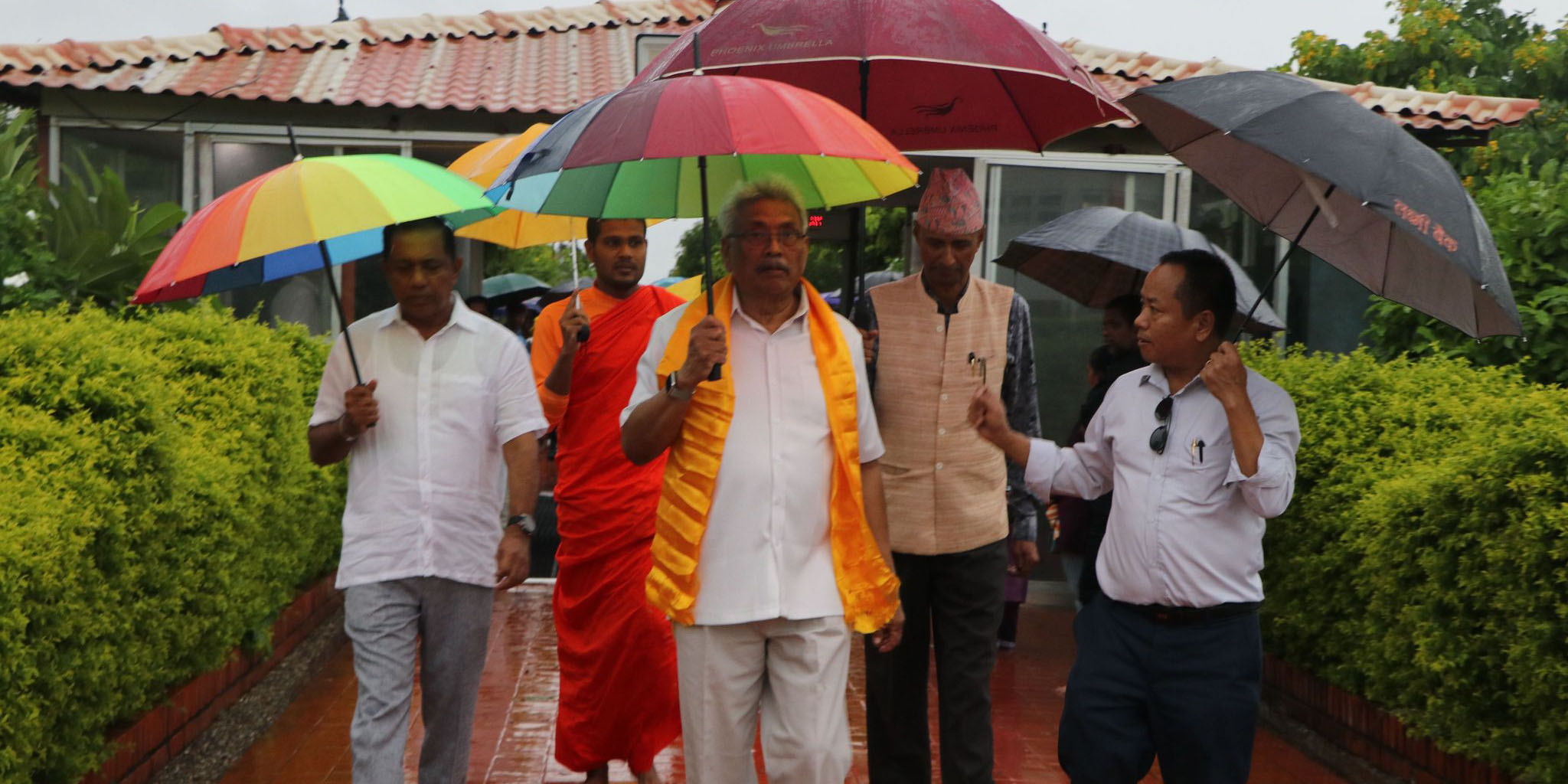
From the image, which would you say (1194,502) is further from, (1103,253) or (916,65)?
Result: (1103,253)

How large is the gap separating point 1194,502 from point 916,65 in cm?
198

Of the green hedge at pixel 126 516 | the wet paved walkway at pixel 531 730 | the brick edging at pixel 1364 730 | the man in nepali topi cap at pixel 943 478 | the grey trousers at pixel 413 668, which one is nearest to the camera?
the green hedge at pixel 126 516

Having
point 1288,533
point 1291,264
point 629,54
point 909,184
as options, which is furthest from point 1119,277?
point 629,54

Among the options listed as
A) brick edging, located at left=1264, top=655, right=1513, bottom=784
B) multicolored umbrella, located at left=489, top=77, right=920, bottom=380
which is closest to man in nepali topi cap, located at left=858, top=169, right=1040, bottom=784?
multicolored umbrella, located at left=489, top=77, right=920, bottom=380

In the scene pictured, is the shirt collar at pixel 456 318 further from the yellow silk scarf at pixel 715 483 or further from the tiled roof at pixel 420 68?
the tiled roof at pixel 420 68

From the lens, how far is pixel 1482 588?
484cm

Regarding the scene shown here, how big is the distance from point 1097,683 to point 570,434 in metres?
2.41

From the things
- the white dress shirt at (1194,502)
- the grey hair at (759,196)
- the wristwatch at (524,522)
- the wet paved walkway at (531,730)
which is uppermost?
the grey hair at (759,196)

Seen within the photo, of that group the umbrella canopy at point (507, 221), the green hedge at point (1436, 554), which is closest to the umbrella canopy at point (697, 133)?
the umbrella canopy at point (507, 221)

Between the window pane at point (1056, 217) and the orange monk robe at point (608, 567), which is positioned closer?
the orange monk robe at point (608, 567)

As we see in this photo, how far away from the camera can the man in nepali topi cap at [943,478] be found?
465 cm

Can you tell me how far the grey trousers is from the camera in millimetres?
4223

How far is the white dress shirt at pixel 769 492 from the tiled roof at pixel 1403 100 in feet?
20.4

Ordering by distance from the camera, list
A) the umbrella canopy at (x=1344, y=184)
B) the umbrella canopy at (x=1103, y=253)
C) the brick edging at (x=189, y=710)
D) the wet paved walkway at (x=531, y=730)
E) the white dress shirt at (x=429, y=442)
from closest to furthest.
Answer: the umbrella canopy at (x=1344, y=184) → the white dress shirt at (x=429, y=442) → the brick edging at (x=189, y=710) → the wet paved walkway at (x=531, y=730) → the umbrella canopy at (x=1103, y=253)
